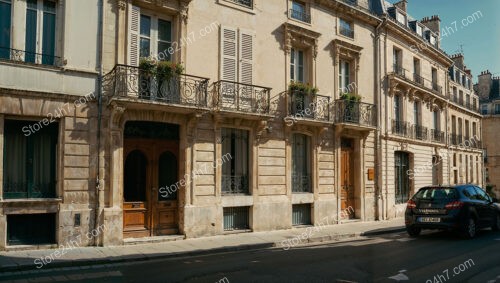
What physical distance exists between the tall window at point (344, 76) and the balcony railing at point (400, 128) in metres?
3.89

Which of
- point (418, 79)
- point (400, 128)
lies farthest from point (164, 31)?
point (418, 79)

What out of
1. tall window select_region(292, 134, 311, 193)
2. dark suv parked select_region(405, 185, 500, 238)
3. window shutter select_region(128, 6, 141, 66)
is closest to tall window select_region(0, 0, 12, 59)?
window shutter select_region(128, 6, 141, 66)

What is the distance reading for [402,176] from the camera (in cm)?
2162

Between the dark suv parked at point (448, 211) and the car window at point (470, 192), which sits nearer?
the dark suv parked at point (448, 211)

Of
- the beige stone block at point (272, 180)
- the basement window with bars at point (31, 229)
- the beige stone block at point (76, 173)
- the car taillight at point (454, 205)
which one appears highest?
the beige stone block at point (76, 173)

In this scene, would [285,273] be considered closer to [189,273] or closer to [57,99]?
[189,273]

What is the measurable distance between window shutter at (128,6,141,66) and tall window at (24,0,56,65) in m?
1.89

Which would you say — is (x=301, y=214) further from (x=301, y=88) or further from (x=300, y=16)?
(x=300, y=16)

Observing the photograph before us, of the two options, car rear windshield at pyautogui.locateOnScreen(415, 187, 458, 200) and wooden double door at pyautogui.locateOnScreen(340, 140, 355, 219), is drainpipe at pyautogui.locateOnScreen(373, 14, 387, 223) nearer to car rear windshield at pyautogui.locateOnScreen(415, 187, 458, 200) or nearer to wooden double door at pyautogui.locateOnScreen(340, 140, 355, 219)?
wooden double door at pyautogui.locateOnScreen(340, 140, 355, 219)

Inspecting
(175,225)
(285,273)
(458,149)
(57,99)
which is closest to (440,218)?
(285,273)

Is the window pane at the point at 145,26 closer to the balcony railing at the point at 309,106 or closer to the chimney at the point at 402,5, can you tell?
the balcony railing at the point at 309,106

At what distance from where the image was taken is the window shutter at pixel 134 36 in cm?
1177

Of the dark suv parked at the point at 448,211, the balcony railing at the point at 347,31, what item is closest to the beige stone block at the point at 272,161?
the dark suv parked at the point at 448,211

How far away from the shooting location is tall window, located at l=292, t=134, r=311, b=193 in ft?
51.5
